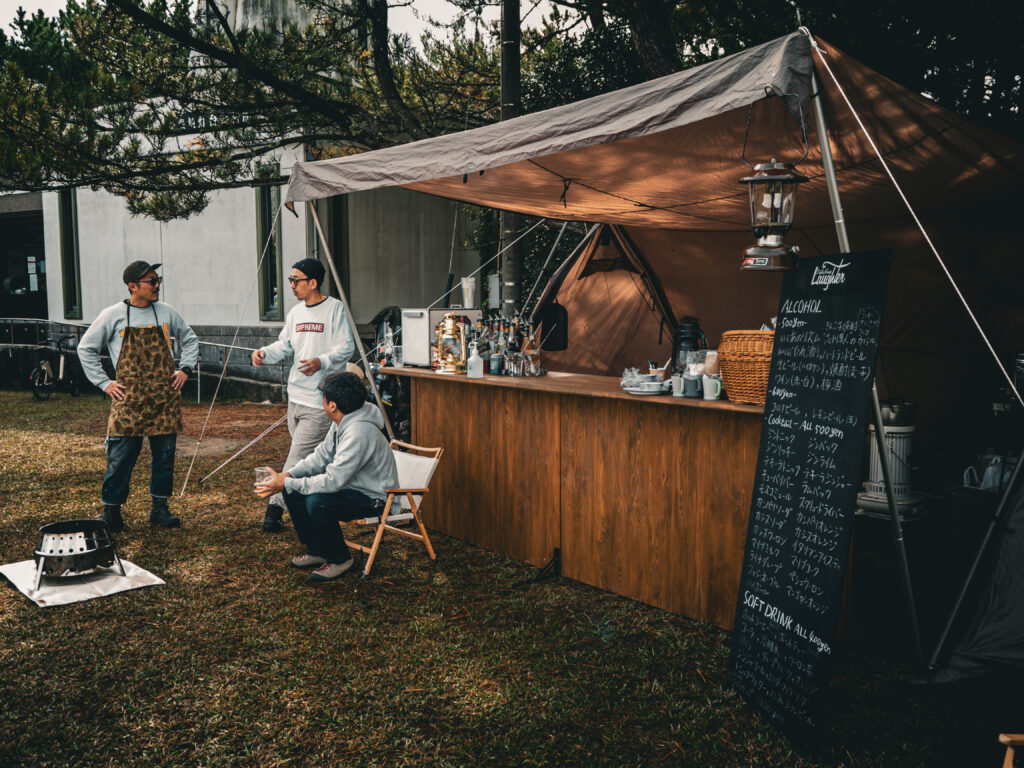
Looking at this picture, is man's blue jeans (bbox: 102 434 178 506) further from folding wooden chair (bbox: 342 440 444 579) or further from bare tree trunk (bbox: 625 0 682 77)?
bare tree trunk (bbox: 625 0 682 77)

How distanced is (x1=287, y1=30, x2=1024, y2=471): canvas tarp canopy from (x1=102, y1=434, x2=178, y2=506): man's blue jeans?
5.83ft

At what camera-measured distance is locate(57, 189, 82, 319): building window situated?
13.7m

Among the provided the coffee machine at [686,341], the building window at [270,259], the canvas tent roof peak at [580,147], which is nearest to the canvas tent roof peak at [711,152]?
the canvas tent roof peak at [580,147]

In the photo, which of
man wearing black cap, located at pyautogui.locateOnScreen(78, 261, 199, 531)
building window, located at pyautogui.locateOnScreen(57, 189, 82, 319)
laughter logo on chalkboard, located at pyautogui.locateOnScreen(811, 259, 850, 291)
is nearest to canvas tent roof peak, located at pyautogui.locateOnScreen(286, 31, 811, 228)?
laughter logo on chalkboard, located at pyautogui.locateOnScreen(811, 259, 850, 291)

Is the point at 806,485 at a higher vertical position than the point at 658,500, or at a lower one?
higher

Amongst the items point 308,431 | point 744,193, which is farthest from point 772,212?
point 308,431

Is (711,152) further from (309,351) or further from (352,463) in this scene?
(309,351)

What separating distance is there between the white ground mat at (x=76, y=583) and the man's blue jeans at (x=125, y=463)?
669mm

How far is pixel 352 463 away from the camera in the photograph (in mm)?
4031

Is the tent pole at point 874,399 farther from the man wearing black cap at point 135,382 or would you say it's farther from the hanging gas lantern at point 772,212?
the man wearing black cap at point 135,382

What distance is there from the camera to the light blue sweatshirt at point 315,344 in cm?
474

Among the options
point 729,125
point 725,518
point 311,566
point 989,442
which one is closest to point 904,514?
point 989,442

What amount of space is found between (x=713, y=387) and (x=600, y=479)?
0.82 meters

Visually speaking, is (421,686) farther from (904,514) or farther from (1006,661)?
(904,514)
